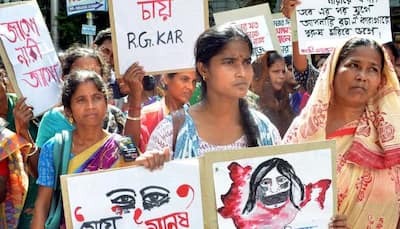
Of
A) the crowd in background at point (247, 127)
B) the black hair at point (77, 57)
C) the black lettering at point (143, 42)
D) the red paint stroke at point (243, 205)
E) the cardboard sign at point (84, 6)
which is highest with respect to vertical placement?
the cardboard sign at point (84, 6)

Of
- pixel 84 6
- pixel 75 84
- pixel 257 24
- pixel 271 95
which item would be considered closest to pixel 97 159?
pixel 75 84

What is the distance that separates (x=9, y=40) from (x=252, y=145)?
170cm

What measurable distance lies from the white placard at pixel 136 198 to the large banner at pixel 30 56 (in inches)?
47.6

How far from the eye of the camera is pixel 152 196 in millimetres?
2424

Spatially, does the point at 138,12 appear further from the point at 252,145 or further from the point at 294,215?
the point at 294,215

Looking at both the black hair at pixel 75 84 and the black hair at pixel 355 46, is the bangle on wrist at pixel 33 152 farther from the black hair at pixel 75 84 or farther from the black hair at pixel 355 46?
the black hair at pixel 355 46

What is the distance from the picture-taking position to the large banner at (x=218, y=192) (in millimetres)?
2379

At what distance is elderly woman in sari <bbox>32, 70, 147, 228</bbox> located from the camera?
2.78 meters

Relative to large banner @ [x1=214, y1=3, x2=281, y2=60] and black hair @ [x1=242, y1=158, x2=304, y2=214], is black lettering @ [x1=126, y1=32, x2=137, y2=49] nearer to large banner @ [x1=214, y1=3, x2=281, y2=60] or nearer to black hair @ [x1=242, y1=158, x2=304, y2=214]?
black hair @ [x1=242, y1=158, x2=304, y2=214]

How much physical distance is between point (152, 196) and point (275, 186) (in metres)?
0.45

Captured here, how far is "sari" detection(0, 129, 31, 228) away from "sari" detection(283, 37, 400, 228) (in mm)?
1307

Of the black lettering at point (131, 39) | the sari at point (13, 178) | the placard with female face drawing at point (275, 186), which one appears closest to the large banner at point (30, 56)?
the sari at point (13, 178)

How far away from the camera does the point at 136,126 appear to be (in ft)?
10.6

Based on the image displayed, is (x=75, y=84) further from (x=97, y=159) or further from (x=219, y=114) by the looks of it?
(x=219, y=114)
